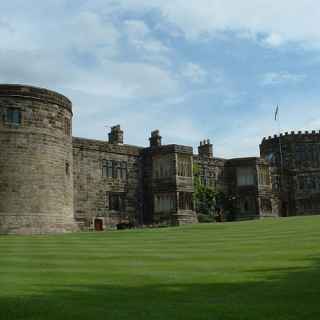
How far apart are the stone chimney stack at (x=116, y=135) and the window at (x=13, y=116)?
1566 cm

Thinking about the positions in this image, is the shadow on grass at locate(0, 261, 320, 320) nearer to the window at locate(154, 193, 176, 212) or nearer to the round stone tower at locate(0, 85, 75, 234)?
the round stone tower at locate(0, 85, 75, 234)

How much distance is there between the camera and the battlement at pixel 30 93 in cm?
4069

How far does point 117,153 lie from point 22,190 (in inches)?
577

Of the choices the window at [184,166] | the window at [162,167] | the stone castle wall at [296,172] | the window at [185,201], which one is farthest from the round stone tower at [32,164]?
the stone castle wall at [296,172]

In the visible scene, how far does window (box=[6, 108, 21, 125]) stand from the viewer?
40.7 metres

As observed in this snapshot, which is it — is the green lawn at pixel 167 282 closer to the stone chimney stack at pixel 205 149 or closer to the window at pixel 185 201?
the window at pixel 185 201

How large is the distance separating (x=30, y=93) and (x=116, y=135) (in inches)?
610

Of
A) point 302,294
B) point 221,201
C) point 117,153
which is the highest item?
point 117,153

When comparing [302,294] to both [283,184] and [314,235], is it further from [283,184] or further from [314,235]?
[283,184]

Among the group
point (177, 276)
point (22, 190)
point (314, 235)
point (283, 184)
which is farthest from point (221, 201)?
point (177, 276)

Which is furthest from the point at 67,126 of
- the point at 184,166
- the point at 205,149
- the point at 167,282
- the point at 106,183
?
the point at 167,282

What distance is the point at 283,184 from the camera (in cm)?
6844

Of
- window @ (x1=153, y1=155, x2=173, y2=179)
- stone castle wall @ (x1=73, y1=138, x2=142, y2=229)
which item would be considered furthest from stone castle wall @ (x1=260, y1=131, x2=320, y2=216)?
stone castle wall @ (x1=73, y1=138, x2=142, y2=229)

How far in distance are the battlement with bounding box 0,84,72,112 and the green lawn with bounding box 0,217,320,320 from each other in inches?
864
